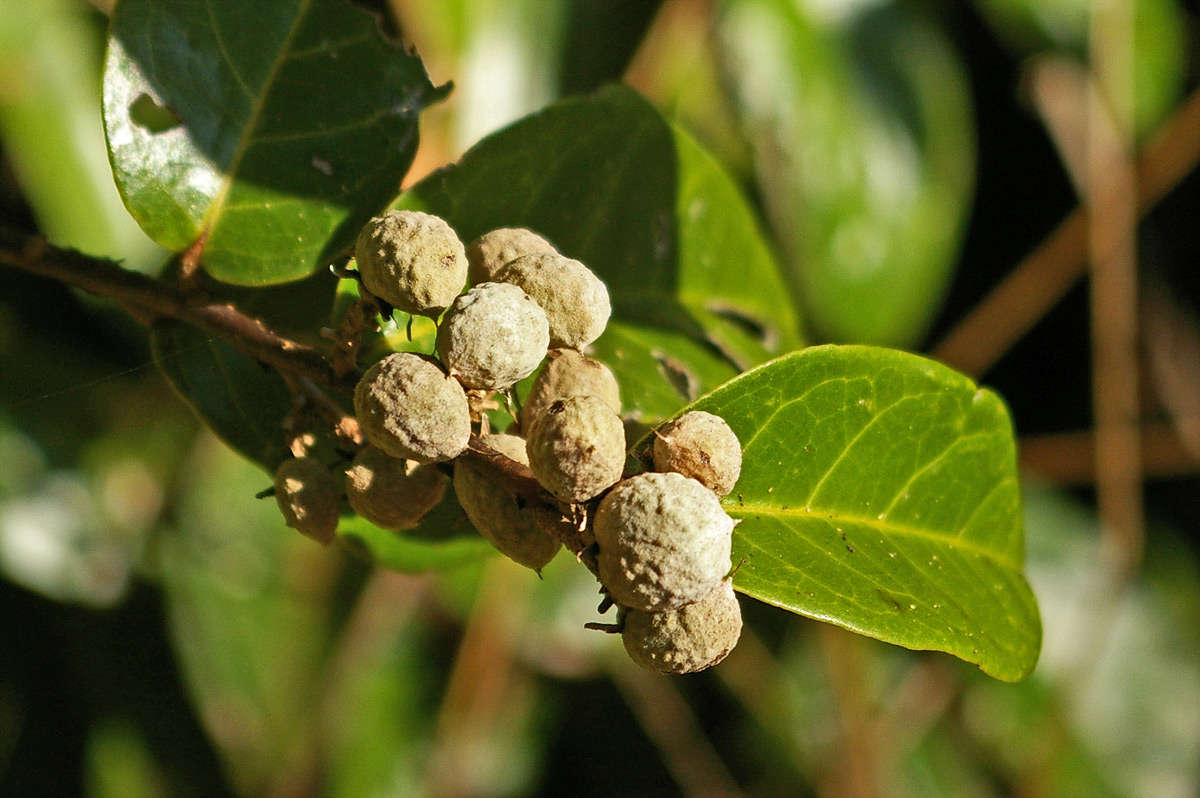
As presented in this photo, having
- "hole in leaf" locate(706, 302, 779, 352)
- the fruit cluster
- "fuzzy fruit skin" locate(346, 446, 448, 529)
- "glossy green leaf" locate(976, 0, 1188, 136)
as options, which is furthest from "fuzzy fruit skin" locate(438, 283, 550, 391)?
"glossy green leaf" locate(976, 0, 1188, 136)

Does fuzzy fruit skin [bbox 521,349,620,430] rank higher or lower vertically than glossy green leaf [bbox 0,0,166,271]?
higher

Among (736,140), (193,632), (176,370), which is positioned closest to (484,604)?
(193,632)

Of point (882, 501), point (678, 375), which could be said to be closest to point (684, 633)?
point (882, 501)

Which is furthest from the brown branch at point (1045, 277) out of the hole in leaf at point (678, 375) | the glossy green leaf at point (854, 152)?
the hole in leaf at point (678, 375)

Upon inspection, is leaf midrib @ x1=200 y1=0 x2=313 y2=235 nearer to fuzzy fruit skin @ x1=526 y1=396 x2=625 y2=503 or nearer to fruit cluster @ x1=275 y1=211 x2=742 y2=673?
fruit cluster @ x1=275 y1=211 x2=742 y2=673

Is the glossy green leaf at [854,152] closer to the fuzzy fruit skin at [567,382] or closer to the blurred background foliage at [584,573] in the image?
the blurred background foliage at [584,573]

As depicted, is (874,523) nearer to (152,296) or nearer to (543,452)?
(543,452)

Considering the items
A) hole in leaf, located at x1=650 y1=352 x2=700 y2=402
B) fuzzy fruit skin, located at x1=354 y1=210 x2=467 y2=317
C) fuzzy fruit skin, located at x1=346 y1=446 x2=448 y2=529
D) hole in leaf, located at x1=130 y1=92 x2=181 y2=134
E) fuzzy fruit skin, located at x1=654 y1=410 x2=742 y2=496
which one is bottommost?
hole in leaf, located at x1=650 y1=352 x2=700 y2=402

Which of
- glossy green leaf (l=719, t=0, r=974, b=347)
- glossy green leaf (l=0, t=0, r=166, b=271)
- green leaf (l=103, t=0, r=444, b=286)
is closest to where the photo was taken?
green leaf (l=103, t=0, r=444, b=286)
